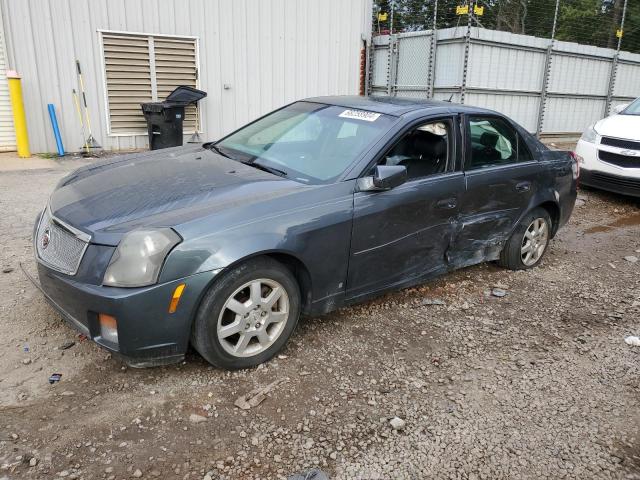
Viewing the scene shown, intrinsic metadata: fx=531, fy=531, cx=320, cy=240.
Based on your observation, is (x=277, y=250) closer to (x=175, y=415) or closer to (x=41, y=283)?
(x=175, y=415)

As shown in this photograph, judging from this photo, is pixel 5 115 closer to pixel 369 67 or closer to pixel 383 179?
pixel 369 67

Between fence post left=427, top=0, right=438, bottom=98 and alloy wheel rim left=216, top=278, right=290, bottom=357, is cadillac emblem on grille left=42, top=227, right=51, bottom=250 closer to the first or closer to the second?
alloy wheel rim left=216, top=278, right=290, bottom=357

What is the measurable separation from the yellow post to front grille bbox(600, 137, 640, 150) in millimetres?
9297

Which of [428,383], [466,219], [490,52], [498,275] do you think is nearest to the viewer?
[428,383]

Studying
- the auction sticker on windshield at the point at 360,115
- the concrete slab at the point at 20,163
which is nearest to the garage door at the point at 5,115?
the concrete slab at the point at 20,163

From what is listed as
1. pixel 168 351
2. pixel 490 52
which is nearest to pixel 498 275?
pixel 168 351

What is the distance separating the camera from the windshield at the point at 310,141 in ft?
11.8

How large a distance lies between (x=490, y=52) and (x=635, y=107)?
4.14 m

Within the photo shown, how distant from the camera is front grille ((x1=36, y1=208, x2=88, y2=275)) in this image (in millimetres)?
2861

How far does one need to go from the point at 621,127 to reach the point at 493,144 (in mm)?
4590

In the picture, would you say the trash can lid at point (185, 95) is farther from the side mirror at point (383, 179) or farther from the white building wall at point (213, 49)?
the side mirror at point (383, 179)

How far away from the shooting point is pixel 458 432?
2.73 m

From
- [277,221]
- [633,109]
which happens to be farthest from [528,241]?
[633,109]

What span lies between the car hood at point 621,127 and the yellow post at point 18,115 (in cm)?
930
